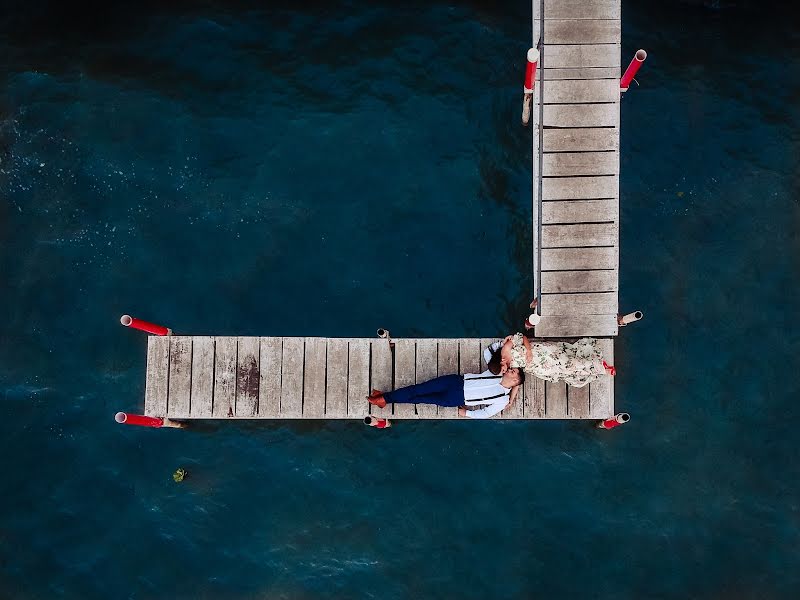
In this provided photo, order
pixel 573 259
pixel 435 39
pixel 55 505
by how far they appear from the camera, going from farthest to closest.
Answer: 1. pixel 435 39
2. pixel 55 505
3. pixel 573 259

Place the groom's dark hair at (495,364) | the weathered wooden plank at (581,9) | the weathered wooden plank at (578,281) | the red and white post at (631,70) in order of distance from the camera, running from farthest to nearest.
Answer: the weathered wooden plank at (581,9), the weathered wooden plank at (578,281), the red and white post at (631,70), the groom's dark hair at (495,364)

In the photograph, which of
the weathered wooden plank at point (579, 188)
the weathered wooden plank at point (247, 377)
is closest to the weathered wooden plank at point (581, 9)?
the weathered wooden plank at point (579, 188)

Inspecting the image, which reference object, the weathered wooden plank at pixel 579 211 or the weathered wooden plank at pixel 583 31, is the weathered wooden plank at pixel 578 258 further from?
the weathered wooden plank at pixel 583 31

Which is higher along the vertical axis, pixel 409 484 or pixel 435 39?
pixel 435 39

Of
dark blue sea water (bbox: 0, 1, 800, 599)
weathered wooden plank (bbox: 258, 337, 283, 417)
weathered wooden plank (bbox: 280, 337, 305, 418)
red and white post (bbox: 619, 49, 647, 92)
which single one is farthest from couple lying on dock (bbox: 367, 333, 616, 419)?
red and white post (bbox: 619, 49, 647, 92)

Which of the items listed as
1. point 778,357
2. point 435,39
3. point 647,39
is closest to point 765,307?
point 778,357

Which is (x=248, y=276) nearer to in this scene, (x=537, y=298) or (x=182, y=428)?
(x=182, y=428)

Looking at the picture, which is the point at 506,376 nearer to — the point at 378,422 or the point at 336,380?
the point at 378,422
